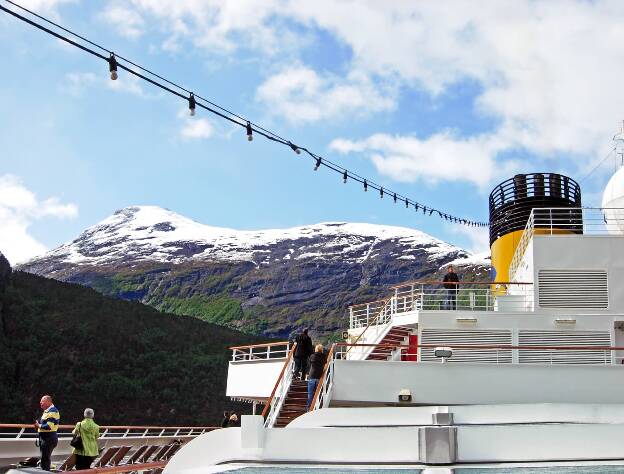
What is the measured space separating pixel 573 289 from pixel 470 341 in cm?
241

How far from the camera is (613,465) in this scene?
7238mm

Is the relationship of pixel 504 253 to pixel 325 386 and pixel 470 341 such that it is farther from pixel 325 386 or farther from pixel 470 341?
pixel 325 386

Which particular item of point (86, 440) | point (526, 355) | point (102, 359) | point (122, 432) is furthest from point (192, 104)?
point (102, 359)

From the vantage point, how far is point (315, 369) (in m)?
14.6

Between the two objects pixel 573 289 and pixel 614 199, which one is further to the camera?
pixel 614 199

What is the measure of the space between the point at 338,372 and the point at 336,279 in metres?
177

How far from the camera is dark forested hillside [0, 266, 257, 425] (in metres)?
63.8

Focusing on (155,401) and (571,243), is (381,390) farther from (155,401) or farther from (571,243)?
(155,401)

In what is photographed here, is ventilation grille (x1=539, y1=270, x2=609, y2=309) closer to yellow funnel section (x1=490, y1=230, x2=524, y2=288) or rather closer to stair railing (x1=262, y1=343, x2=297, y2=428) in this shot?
yellow funnel section (x1=490, y1=230, x2=524, y2=288)

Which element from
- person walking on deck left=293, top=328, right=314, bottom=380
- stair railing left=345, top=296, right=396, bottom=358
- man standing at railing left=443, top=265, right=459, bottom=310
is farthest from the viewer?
stair railing left=345, top=296, right=396, bottom=358

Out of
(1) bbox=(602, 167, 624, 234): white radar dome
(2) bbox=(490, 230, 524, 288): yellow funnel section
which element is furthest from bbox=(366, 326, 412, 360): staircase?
(1) bbox=(602, 167, 624, 234): white radar dome

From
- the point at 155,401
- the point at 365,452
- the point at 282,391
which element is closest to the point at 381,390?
the point at 282,391

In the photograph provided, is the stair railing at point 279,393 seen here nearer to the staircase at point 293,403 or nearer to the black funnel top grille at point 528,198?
the staircase at point 293,403

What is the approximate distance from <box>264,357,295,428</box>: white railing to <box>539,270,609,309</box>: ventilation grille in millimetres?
5324
